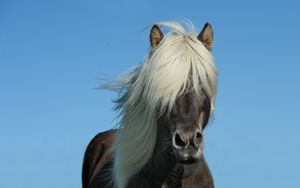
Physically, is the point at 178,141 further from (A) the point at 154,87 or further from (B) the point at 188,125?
(A) the point at 154,87

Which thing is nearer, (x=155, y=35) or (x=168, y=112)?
(x=168, y=112)

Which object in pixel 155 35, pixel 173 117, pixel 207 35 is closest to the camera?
pixel 173 117

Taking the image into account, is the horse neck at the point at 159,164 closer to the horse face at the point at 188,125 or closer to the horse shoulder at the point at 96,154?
the horse face at the point at 188,125

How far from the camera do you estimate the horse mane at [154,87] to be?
19.3 feet

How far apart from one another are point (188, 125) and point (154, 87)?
0.64 m

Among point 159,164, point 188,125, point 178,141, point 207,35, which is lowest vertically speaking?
point 159,164

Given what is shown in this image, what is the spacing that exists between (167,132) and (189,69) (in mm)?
630

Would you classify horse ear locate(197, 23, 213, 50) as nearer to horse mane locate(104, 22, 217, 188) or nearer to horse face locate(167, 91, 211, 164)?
horse mane locate(104, 22, 217, 188)

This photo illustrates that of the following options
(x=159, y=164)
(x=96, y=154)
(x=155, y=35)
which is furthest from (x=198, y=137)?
(x=96, y=154)

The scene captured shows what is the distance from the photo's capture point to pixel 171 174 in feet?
19.2

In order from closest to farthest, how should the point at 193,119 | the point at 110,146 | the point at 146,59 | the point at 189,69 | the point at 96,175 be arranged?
the point at 193,119
the point at 189,69
the point at 146,59
the point at 96,175
the point at 110,146

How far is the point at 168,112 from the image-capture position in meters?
5.74

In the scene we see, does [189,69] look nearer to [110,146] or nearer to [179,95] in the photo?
[179,95]

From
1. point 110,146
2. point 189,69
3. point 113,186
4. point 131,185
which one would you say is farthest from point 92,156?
point 189,69
